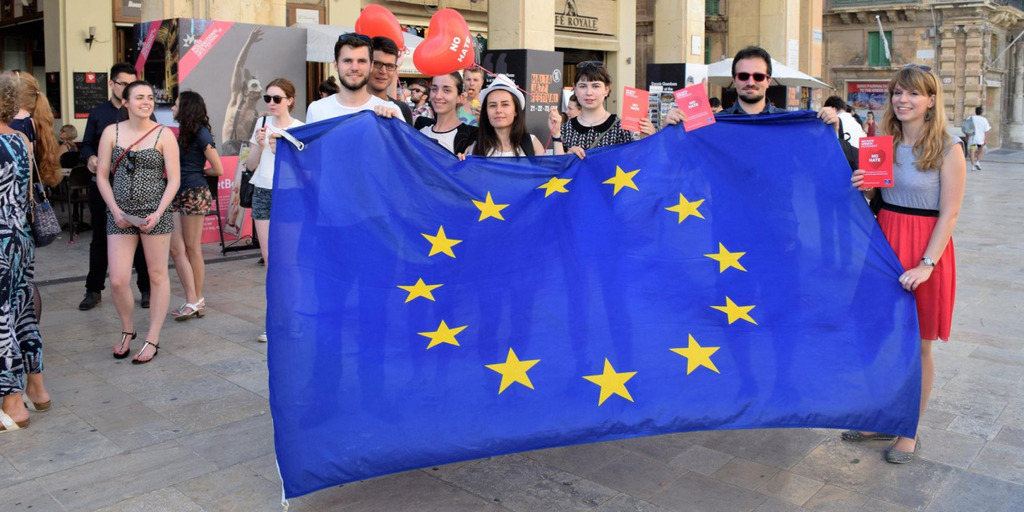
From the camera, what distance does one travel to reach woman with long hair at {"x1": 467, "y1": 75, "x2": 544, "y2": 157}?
187 inches

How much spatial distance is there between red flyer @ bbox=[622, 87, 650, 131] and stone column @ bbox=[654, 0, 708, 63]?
615 inches

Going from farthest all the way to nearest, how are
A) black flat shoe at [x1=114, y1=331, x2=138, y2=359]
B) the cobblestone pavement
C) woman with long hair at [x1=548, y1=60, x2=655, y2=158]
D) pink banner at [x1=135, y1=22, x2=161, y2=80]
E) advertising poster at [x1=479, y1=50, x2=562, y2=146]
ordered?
advertising poster at [x1=479, y1=50, x2=562, y2=146] < pink banner at [x1=135, y1=22, x2=161, y2=80] < black flat shoe at [x1=114, y1=331, x2=138, y2=359] < woman with long hair at [x1=548, y1=60, x2=655, y2=158] < the cobblestone pavement

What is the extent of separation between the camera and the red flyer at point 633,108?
4.68 meters

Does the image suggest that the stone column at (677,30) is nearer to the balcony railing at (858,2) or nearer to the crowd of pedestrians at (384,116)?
the crowd of pedestrians at (384,116)

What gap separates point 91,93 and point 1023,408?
1474cm

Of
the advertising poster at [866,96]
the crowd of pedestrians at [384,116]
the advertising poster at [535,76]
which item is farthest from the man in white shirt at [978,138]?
the crowd of pedestrians at [384,116]

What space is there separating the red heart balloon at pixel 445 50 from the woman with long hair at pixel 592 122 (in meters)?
1.00

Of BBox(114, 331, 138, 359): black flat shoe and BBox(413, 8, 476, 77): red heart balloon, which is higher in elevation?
BBox(413, 8, 476, 77): red heart balloon

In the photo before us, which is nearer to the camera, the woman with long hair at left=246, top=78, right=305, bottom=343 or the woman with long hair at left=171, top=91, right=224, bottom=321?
the woman with long hair at left=246, top=78, right=305, bottom=343

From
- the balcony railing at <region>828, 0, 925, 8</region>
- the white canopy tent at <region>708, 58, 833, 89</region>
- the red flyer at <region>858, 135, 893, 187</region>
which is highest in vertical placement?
the balcony railing at <region>828, 0, 925, 8</region>

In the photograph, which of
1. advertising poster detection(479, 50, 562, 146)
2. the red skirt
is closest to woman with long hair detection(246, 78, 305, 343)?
the red skirt

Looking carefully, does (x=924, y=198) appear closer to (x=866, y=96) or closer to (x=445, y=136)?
(x=445, y=136)

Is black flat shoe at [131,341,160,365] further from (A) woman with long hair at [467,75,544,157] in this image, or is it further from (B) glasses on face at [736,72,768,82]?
(B) glasses on face at [736,72,768,82]

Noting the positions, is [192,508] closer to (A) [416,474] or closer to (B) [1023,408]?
(A) [416,474]
